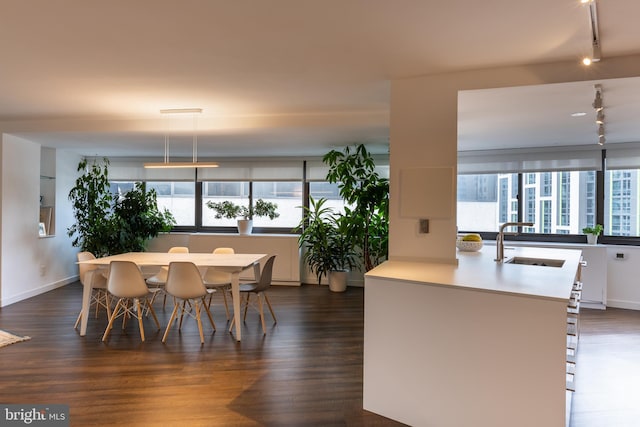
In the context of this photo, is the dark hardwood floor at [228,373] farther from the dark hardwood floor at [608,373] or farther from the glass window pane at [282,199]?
the glass window pane at [282,199]

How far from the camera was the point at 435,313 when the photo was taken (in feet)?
7.86

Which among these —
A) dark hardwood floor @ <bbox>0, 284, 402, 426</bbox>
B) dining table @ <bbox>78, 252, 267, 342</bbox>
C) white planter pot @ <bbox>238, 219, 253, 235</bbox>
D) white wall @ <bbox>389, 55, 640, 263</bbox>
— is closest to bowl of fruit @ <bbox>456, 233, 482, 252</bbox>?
white wall @ <bbox>389, 55, 640, 263</bbox>

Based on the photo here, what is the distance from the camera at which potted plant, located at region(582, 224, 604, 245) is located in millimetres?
5668

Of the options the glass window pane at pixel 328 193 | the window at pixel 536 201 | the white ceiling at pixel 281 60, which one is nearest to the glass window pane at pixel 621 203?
the window at pixel 536 201

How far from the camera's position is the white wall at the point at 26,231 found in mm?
5293

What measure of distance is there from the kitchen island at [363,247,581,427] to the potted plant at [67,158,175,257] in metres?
5.30

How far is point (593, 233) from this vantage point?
568cm

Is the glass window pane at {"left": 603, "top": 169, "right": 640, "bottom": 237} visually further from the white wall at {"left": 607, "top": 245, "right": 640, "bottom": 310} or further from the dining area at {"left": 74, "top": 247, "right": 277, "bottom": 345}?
the dining area at {"left": 74, "top": 247, "right": 277, "bottom": 345}

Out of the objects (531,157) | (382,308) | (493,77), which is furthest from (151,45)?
(531,157)

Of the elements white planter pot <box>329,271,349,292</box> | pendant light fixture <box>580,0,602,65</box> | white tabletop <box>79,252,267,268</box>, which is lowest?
white planter pot <box>329,271,349,292</box>

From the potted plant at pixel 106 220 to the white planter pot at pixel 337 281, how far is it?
3135 millimetres

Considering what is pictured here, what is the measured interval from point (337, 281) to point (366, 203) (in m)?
1.47

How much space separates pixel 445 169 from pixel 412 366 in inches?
61.4

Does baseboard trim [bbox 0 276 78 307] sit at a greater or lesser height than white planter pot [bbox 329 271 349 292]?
lesser
